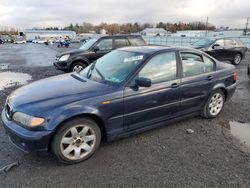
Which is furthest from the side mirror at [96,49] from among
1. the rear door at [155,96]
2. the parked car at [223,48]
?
the rear door at [155,96]

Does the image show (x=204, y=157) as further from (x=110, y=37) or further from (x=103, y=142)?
(x=110, y=37)

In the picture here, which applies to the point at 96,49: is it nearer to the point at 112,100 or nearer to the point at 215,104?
the point at 215,104

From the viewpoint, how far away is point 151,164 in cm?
325

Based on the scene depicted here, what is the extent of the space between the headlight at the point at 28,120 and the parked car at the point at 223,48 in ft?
35.2

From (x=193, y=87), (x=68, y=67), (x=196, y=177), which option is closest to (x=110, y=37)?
(x=68, y=67)

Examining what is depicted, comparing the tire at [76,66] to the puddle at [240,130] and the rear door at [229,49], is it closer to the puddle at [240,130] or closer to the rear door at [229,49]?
the puddle at [240,130]

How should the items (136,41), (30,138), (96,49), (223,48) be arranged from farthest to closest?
(223,48) → (136,41) → (96,49) → (30,138)

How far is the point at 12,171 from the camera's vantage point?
10.2ft

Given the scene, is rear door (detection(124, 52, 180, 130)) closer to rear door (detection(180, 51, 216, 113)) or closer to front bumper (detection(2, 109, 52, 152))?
rear door (detection(180, 51, 216, 113))

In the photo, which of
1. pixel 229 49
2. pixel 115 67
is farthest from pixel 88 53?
pixel 229 49

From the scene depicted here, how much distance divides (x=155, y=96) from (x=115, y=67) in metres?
0.88

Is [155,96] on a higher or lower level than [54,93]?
lower

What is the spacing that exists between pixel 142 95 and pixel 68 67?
21.3ft

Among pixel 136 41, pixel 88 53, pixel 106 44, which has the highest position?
pixel 136 41
